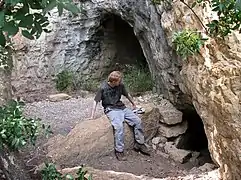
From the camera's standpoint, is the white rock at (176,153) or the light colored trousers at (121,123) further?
the white rock at (176,153)

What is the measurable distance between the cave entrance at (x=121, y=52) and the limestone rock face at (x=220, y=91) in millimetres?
5036

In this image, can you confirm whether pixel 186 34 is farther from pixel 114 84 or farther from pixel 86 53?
pixel 86 53

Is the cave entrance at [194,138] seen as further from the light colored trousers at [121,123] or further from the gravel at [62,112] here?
the gravel at [62,112]

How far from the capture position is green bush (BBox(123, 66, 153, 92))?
972 cm

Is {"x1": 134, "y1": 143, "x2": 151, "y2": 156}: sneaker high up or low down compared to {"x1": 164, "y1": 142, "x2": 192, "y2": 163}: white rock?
up

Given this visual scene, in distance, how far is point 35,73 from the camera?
33.9 feet

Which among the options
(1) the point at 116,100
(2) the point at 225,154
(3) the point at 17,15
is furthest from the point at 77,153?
(3) the point at 17,15

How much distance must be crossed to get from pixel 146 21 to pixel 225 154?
3.95 meters

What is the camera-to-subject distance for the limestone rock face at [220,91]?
398 centimetres

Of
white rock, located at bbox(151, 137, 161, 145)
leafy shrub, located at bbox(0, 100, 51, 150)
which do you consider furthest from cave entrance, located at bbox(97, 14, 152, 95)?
leafy shrub, located at bbox(0, 100, 51, 150)

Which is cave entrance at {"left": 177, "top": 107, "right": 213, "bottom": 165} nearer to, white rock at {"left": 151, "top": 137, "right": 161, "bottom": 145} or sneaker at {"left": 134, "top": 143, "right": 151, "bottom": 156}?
white rock at {"left": 151, "top": 137, "right": 161, "bottom": 145}

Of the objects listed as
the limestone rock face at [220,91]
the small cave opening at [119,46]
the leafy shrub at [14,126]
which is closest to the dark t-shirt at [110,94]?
the limestone rock face at [220,91]

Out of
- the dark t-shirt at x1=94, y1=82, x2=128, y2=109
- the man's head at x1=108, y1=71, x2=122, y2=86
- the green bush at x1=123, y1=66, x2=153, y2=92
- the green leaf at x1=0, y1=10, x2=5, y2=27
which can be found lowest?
the green bush at x1=123, y1=66, x2=153, y2=92

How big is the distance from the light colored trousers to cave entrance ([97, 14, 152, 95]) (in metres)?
3.61
